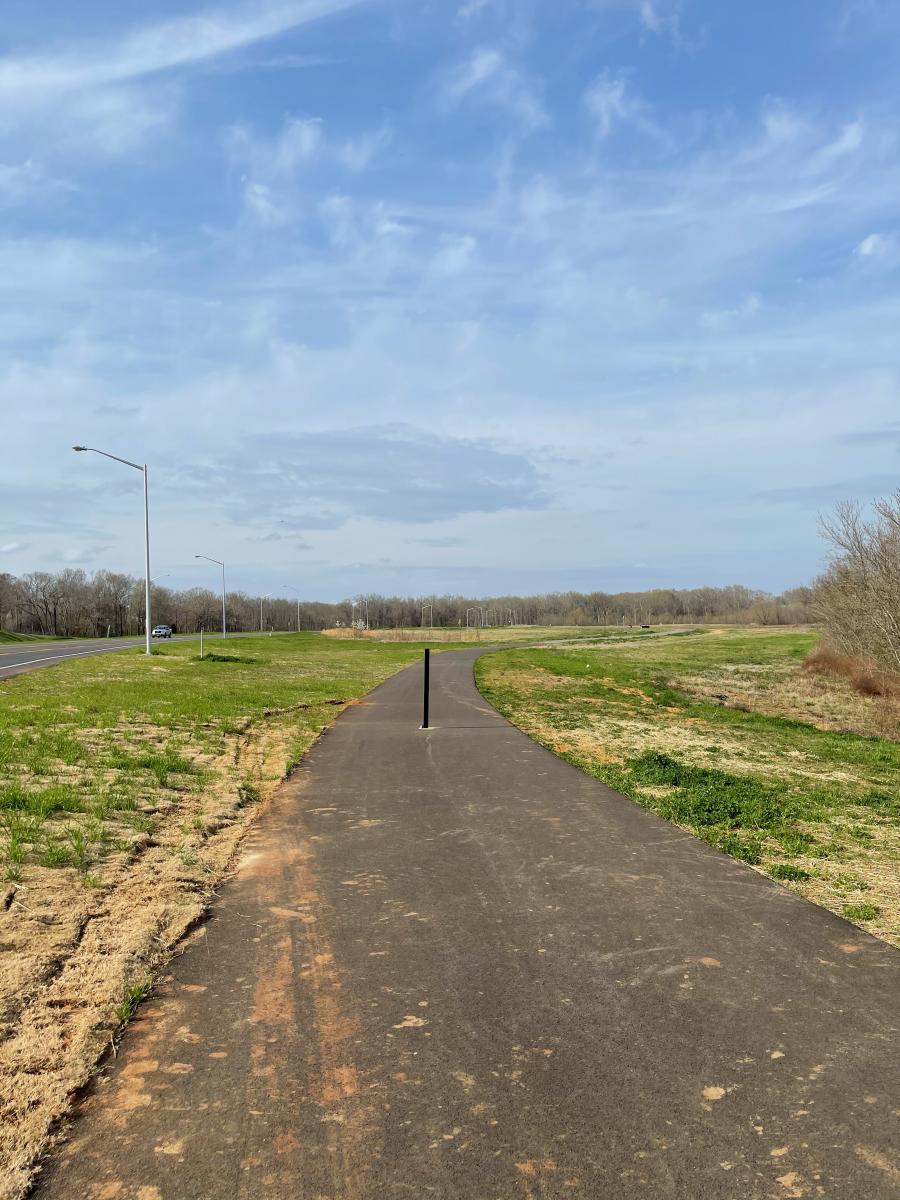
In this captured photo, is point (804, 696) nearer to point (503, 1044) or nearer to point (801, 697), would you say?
point (801, 697)

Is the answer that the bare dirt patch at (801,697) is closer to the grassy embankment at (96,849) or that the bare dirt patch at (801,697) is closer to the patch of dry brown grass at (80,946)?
the grassy embankment at (96,849)

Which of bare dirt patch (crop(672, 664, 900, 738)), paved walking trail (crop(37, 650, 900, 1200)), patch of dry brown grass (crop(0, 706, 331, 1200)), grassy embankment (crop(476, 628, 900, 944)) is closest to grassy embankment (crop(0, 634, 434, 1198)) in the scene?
patch of dry brown grass (crop(0, 706, 331, 1200))

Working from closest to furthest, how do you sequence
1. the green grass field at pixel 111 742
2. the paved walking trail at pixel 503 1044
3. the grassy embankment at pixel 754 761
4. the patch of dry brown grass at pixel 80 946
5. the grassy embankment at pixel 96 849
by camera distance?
the paved walking trail at pixel 503 1044
the patch of dry brown grass at pixel 80 946
the grassy embankment at pixel 96 849
the grassy embankment at pixel 754 761
the green grass field at pixel 111 742

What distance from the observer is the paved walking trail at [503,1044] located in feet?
9.68

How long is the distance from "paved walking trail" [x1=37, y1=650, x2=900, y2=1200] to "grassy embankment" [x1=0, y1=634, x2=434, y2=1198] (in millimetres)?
255

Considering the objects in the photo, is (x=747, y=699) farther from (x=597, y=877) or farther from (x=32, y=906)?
(x=32, y=906)

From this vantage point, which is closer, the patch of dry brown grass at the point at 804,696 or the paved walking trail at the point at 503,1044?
the paved walking trail at the point at 503,1044

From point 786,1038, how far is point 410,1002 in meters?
1.94

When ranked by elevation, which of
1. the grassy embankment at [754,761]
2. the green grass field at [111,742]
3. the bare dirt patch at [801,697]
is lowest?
the bare dirt patch at [801,697]

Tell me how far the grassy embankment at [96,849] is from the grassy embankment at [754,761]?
16.3 ft

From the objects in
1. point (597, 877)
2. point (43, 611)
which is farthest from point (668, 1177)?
point (43, 611)

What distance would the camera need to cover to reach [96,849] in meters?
7.09

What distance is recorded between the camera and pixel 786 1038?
12.9ft

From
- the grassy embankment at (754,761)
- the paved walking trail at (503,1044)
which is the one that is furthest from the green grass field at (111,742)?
the grassy embankment at (754,761)
